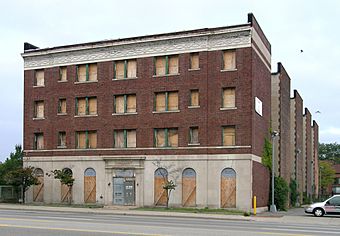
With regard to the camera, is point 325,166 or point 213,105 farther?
point 325,166

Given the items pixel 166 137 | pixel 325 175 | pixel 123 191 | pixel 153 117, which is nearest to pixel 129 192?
pixel 123 191

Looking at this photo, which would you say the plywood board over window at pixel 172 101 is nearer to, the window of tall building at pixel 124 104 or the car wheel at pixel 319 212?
the window of tall building at pixel 124 104

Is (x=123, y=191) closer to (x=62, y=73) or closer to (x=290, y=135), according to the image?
(x=62, y=73)

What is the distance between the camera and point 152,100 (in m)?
45.0

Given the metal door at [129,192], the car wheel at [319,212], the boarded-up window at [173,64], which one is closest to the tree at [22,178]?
the metal door at [129,192]

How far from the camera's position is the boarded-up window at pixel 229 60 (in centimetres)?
4255

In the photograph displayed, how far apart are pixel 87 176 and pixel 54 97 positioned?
8341 mm

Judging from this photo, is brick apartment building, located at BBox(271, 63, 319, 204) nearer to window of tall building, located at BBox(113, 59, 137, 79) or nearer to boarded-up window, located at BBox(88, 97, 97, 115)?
window of tall building, located at BBox(113, 59, 137, 79)

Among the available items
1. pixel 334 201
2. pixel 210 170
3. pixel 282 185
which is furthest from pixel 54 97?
pixel 334 201

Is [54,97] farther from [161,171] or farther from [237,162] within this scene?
[237,162]

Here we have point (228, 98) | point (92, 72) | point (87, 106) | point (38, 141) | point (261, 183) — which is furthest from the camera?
point (38, 141)

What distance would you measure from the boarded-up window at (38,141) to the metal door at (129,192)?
1017cm

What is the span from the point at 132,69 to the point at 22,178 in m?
13.9

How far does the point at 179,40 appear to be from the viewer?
4394 centimetres
